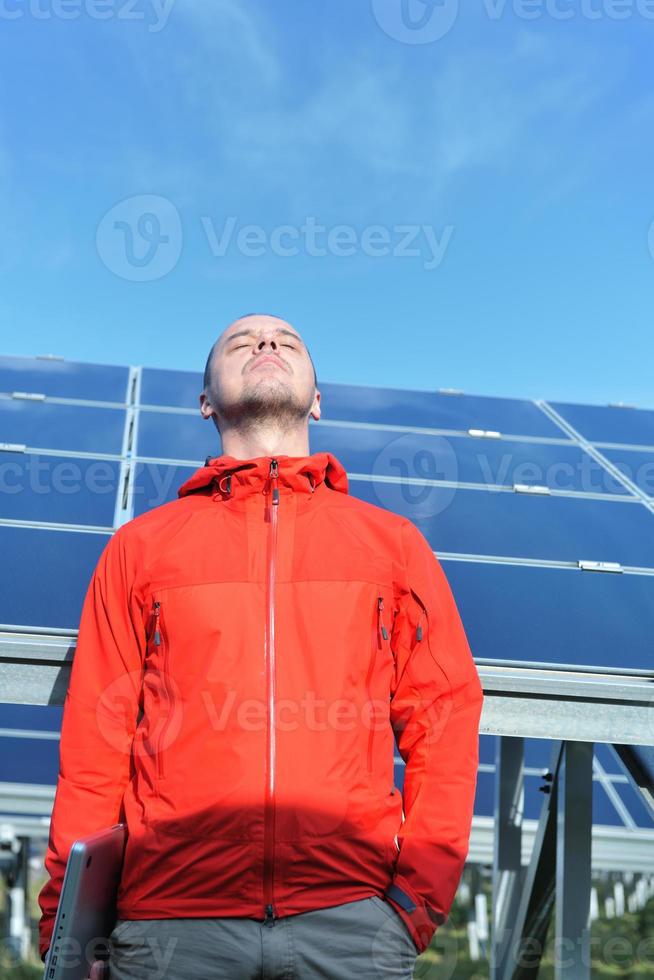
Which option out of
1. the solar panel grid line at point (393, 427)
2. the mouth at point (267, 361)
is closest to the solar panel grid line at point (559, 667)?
the mouth at point (267, 361)

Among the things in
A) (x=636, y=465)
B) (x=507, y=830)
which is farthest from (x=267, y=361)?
(x=636, y=465)

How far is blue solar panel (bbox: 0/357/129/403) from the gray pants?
15.8ft

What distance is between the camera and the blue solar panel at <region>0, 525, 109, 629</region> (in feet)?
10.7

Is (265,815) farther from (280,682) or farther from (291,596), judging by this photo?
(291,596)

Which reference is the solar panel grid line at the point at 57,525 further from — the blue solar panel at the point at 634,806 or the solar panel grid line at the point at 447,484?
the blue solar panel at the point at 634,806

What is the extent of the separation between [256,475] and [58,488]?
232 centimetres

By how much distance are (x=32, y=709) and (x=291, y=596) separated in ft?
9.31

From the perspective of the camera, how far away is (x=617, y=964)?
6465 mm

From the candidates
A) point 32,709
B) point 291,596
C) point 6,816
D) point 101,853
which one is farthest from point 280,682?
point 6,816

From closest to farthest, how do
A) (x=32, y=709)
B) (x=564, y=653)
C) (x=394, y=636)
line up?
(x=394, y=636), (x=564, y=653), (x=32, y=709)

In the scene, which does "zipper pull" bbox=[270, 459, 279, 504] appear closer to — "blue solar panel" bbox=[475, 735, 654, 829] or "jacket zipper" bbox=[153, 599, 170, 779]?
"jacket zipper" bbox=[153, 599, 170, 779]

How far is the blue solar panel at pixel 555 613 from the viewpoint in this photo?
3.10 metres

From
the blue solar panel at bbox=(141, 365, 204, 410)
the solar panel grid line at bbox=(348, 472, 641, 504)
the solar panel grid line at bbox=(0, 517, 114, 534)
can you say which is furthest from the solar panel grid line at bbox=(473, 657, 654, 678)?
the blue solar panel at bbox=(141, 365, 204, 410)

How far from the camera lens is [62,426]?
5586mm
